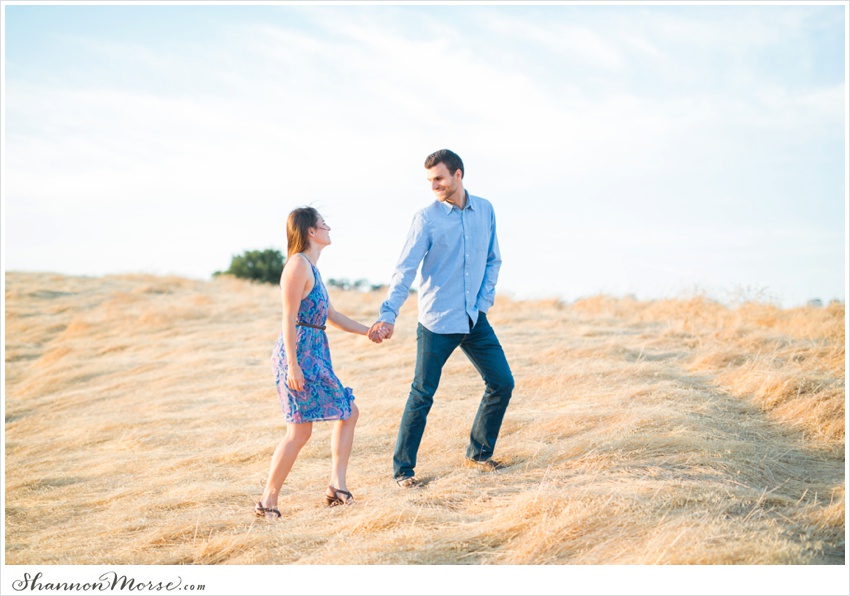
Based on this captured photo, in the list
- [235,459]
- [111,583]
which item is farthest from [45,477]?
[111,583]

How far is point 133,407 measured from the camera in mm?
9312

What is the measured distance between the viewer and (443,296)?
187 inches

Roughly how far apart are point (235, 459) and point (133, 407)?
3403 millimetres

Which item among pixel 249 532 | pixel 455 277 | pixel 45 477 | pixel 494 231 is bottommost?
pixel 45 477

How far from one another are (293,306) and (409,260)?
85 centimetres

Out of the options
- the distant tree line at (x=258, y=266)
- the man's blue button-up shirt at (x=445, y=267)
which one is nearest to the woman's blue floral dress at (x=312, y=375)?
the man's blue button-up shirt at (x=445, y=267)

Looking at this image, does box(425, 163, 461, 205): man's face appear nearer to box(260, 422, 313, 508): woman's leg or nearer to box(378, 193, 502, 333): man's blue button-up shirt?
box(378, 193, 502, 333): man's blue button-up shirt

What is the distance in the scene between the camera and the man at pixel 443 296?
4715 millimetres

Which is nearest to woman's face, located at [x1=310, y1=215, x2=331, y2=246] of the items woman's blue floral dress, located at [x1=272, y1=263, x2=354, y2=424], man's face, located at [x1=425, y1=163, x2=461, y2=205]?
woman's blue floral dress, located at [x1=272, y1=263, x2=354, y2=424]

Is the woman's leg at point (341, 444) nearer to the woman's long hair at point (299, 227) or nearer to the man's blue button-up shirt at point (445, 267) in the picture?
the man's blue button-up shirt at point (445, 267)

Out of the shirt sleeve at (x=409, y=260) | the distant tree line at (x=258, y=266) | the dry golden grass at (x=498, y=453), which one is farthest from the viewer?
the distant tree line at (x=258, y=266)

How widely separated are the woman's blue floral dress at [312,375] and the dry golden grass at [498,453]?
2.07 ft

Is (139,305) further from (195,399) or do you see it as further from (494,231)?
(494,231)

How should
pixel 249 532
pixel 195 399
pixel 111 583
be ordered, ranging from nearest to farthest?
pixel 111 583 → pixel 249 532 → pixel 195 399
